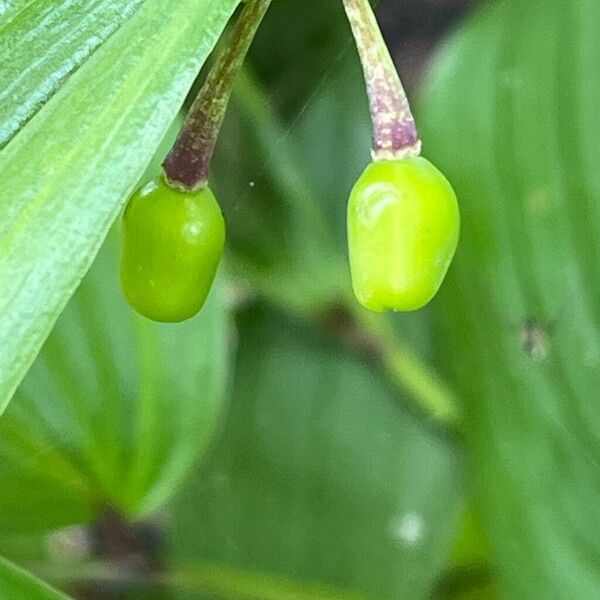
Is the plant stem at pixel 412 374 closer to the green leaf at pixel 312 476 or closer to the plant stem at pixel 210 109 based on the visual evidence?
the green leaf at pixel 312 476

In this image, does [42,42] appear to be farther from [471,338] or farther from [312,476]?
[312,476]

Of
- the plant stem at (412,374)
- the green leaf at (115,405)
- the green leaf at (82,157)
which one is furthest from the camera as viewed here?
the plant stem at (412,374)

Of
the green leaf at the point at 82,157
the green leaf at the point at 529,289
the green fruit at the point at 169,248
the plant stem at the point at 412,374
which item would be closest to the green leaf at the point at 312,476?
the plant stem at the point at 412,374

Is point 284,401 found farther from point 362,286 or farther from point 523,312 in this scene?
point 362,286

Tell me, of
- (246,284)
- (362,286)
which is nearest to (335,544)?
(246,284)

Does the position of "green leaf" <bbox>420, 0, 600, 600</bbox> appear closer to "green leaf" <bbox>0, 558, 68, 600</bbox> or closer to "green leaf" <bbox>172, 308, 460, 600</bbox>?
"green leaf" <bbox>172, 308, 460, 600</bbox>

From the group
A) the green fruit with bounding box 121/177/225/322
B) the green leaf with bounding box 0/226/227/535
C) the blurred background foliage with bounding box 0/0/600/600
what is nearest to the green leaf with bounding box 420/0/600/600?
the blurred background foliage with bounding box 0/0/600/600
